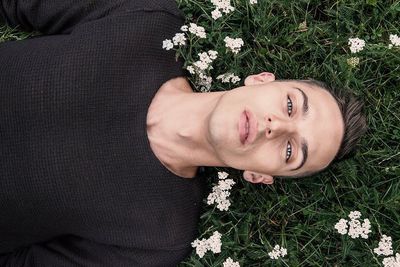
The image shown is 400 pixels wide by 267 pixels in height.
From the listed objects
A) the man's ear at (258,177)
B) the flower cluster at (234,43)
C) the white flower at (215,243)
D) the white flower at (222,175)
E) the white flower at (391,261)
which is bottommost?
the white flower at (391,261)

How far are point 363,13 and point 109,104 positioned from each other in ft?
7.28

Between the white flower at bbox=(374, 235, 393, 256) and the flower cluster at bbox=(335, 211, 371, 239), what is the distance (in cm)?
13

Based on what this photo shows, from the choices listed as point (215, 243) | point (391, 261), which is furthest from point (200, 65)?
point (391, 261)

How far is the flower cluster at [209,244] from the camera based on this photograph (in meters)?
3.99

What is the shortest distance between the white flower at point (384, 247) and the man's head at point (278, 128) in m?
0.87

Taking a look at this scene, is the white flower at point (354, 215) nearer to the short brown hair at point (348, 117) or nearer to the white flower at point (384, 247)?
the white flower at point (384, 247)

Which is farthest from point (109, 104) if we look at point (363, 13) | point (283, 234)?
point (363, 13)

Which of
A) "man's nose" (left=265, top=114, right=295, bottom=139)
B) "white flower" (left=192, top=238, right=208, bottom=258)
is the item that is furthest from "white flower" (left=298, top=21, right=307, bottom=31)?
"white flower" (left=192, top=238, right=208, bottom=258)

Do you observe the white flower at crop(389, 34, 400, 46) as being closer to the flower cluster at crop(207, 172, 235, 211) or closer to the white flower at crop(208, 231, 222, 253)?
the flower cluster at crop(207, 172, 235, 211)

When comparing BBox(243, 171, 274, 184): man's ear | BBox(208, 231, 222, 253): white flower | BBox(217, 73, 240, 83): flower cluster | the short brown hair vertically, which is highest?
BBox(217, 73, 240, 83): flower cluster

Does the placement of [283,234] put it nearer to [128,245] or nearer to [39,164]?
[128,245]

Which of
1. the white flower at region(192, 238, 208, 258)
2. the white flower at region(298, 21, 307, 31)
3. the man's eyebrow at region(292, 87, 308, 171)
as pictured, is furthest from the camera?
the white flower at region(298, 21, 307, 31)

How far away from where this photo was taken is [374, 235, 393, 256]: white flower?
4027 mm

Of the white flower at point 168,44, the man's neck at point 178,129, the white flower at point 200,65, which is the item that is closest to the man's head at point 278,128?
the man's neck at point 178,129
